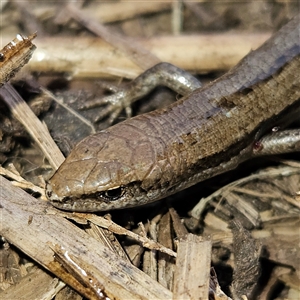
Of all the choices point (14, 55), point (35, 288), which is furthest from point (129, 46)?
point (35, 288)

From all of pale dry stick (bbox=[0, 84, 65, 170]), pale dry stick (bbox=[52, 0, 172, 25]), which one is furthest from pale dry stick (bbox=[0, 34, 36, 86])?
pale dry stick (bbox=[52, 0, 172, 25])

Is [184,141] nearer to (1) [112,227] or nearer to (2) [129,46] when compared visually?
(1) [112,227]

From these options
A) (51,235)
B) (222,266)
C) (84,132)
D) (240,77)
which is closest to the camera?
(51,235)

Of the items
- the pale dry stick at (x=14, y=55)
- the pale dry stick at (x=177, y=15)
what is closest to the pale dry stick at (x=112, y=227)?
the pale dry stick at (x=14, y=55)

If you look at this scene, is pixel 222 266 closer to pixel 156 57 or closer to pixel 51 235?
pixel 51 235

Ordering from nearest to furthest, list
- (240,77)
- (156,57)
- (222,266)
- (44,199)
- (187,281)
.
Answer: (187,281), (44,199), (222,266), (240,77), (156,57)

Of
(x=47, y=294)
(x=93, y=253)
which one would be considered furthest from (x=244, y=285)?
(x=47, y=294)
